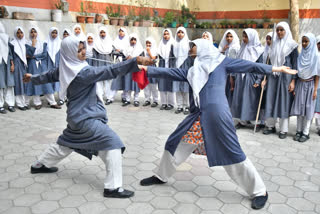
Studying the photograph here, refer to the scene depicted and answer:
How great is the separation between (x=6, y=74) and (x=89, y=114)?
4275 millimetres

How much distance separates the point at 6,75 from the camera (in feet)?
22.0

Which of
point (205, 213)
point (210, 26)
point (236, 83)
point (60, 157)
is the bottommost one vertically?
point (205, 213)

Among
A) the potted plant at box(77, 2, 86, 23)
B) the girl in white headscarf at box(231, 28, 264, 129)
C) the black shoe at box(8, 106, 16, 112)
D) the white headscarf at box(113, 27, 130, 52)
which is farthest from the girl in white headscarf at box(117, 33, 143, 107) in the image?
the potted plant at box(77, 2, 86, 23)

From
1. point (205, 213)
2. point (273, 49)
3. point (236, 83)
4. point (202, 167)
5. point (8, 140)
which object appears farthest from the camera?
point (236, 83)

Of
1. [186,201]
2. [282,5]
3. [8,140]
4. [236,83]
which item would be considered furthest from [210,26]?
[186,201]

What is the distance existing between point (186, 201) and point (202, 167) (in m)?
0.92

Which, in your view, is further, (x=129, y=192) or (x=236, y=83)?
(x=236, y=83)

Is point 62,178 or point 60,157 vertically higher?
point 60,157

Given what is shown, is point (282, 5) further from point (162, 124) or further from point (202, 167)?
point (202, 167)

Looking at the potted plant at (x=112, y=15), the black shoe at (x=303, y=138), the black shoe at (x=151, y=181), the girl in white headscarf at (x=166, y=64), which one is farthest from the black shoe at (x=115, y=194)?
the potted plant at (x=112, y=15)

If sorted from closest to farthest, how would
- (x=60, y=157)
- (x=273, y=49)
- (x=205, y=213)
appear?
1. (x=205, y=213)
2. (x=60, y=157)
3. (x=273, y=49)

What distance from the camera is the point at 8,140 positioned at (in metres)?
5.02

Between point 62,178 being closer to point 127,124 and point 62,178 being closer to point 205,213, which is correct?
point 205,213

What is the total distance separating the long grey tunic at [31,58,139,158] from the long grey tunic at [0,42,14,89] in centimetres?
393
